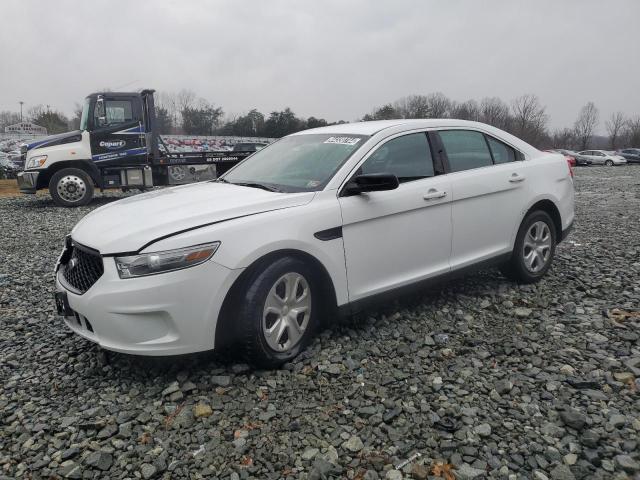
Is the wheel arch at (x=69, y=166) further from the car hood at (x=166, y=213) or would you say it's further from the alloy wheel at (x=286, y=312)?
the alloy wheel at (x=286, y=312)

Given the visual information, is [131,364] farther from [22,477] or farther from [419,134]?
[419,134]

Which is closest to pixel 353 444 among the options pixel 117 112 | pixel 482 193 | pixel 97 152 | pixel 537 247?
pixel 482 193

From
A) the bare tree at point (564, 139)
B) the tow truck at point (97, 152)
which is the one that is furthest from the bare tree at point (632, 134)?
the tow truck at point (97, 152)

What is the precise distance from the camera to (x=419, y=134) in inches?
163

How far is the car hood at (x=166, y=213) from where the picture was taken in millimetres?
2947

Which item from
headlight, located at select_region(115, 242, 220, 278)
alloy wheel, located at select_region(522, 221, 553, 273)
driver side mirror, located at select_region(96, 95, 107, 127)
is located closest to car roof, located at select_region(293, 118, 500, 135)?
alloy wheel, located at select_region(522, 221, 553, 273)

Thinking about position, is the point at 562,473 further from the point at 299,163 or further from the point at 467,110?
the point at 467,110

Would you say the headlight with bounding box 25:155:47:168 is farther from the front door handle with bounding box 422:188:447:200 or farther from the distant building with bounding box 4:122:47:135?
the distant building with bounding box 4:122:47:135

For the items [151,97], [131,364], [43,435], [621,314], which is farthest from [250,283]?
[151,97]

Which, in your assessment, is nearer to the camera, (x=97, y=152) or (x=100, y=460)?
(x=100, y=460)

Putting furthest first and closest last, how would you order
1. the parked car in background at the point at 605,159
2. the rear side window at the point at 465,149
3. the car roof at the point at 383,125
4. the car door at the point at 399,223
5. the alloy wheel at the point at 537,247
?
the parked car in background at the point at 605,159, the alloy wheel at the point at 537,247, the rear side window at the point at 465,149, the car roof at the point at 383,125, the car door at the point at 399,223

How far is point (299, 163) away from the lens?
13.1 ft

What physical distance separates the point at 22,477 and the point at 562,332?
3.51 metres

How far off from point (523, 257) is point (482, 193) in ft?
2.87
